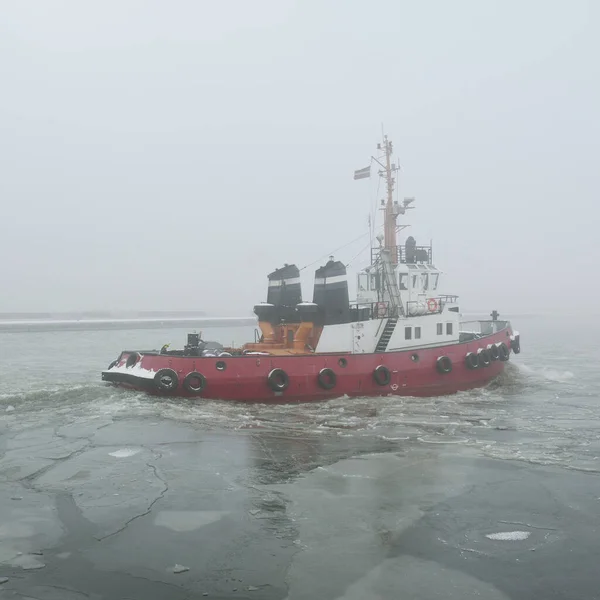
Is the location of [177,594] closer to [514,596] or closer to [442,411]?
[514,596]

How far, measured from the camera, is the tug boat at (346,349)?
14.9m

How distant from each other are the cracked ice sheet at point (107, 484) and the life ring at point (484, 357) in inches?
475

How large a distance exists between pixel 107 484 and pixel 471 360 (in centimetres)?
1297

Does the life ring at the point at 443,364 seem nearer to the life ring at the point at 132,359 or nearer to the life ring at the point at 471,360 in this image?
the life ring at the point at 471,360

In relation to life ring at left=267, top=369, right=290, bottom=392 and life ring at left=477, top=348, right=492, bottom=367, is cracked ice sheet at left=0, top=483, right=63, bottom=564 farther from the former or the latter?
life ring at left=477, top=348, right=492, bottom=367

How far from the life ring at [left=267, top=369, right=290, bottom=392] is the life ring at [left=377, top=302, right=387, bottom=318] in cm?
442

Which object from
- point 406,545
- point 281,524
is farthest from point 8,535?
point 406,545

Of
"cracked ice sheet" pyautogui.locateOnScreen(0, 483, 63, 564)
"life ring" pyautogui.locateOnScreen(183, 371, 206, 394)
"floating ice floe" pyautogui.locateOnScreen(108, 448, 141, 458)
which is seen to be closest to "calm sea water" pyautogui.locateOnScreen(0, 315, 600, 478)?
"life ring" pyautogui.locateOnScreen(183, 371, 206, 394)

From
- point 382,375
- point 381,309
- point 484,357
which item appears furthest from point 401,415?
point 484,357

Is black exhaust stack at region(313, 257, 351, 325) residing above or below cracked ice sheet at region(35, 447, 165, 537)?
above

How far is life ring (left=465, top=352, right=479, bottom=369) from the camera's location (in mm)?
18219

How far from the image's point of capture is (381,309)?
18.2 m

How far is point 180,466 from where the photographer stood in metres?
9.42

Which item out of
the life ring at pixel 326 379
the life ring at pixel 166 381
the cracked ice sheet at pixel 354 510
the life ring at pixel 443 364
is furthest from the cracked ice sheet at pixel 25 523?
the life ring at pixel 443 364
